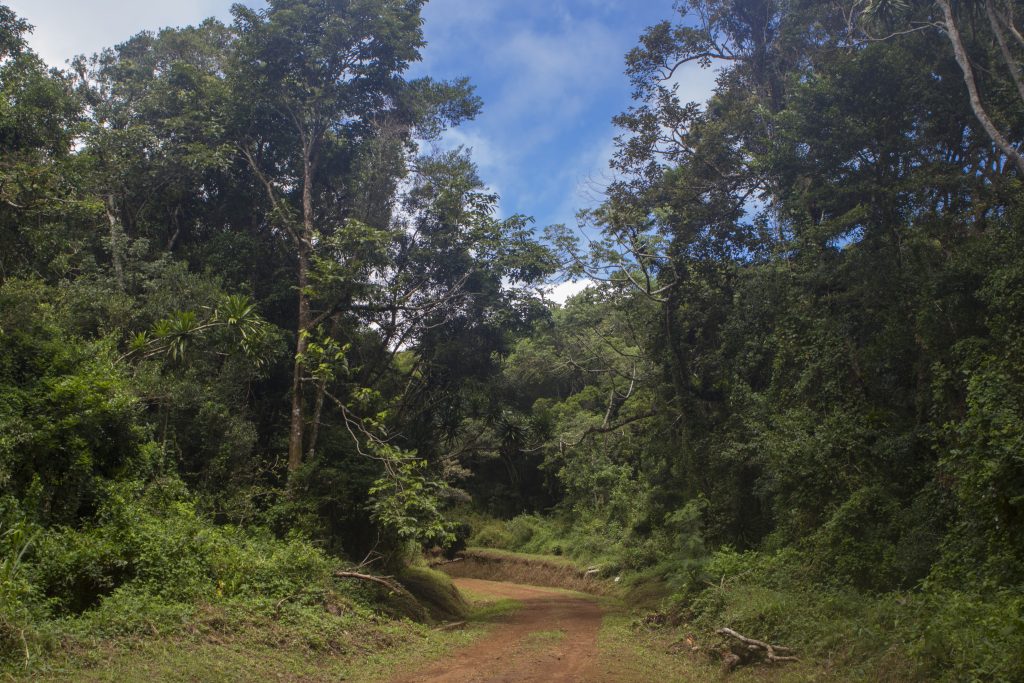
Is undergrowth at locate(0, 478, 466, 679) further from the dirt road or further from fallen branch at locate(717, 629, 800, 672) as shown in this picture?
fallen branch at locate(717, 629, 800, 672)

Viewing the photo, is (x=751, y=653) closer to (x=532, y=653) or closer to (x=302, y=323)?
(x=532, y=653)

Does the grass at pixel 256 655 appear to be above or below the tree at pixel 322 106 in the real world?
below

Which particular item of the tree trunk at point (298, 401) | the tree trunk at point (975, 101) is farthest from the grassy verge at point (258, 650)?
the tree trunk at point (975, 101)

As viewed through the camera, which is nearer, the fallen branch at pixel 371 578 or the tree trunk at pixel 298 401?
the fallen branch at pixel 371 578

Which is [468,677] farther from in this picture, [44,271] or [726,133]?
[726,133]

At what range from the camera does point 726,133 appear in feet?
71.1

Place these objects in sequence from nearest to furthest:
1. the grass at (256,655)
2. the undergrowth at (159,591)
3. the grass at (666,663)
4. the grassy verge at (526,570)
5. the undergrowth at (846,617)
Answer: the undergrowth at (846,617) < the grass at (256,655) < the undergrowth at (159,591) < the grass at (666,663) < the grassy verge at (526,570)

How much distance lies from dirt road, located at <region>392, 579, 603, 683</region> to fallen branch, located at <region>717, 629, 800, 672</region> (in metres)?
1.96

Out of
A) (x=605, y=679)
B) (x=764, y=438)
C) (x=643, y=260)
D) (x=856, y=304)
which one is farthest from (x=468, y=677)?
(x=643, y=260)

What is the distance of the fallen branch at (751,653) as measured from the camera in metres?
9.54

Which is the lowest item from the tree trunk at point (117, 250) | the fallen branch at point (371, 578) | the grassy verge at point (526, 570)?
the grassy verge at point (526, 570)

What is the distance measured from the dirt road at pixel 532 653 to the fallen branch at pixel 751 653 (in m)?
1.96

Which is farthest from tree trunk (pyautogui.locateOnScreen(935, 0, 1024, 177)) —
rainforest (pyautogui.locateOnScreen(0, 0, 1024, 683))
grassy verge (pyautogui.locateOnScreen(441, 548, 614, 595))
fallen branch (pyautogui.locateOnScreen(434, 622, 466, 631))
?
grassy verge (pyautogui.locateOnScreen(441, 548, 614, 595))

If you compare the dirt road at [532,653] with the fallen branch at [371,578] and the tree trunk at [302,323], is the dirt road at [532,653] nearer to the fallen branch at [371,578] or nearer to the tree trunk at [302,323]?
the fallen branch at [371,578]
